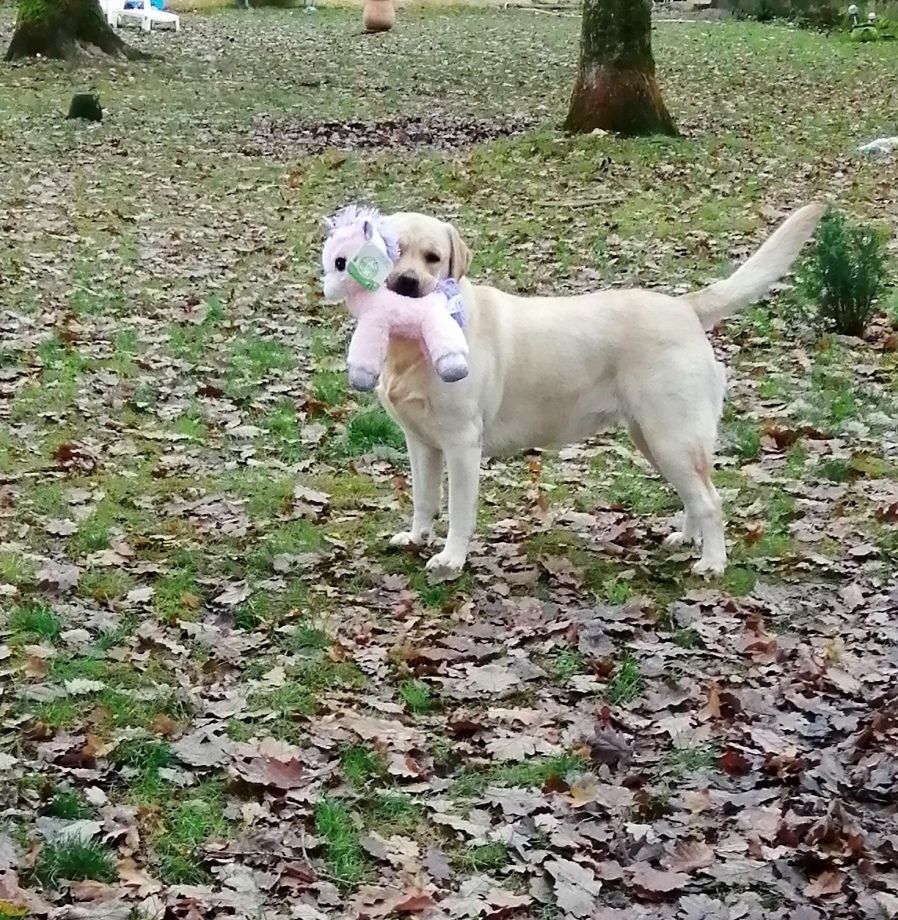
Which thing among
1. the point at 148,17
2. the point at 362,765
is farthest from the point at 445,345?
the point at 148,17

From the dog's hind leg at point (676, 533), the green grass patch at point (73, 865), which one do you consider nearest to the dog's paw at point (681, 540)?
the dog's hind leg at point (676, 533)

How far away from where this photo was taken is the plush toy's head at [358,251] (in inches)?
195

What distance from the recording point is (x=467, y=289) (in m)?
5.32

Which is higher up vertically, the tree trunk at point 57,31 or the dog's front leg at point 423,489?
the tree trunk at point 57,31

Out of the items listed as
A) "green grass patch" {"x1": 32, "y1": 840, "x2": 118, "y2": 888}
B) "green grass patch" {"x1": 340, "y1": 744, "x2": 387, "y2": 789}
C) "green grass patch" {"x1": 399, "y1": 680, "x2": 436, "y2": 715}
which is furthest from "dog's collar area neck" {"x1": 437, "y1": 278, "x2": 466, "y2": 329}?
"green grass patch" {"x1": 32, "y1": 840, "x2": 118, "y2": 888}

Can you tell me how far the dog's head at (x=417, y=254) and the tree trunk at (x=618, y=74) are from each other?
975 centimetres

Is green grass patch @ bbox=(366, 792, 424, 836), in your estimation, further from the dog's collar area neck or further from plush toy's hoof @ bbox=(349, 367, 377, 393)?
the dog's collar area neck

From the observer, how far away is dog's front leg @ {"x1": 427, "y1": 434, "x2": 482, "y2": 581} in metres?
5.29

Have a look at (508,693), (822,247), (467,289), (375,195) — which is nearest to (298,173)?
(375,195)

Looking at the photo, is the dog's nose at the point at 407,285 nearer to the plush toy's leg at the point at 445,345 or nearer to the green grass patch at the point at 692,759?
the plush toy's leg at the point at 445,345

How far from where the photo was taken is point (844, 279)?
8.12m

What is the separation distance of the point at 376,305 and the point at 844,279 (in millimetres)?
4058

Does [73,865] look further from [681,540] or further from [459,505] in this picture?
[681,540]

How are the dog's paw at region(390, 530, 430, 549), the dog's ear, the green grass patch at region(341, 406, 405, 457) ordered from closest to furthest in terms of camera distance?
the dog's ear, the dog's paw at region(390, 530, 430, 549), the green grass patch at region(341, 406, 405, 457)
